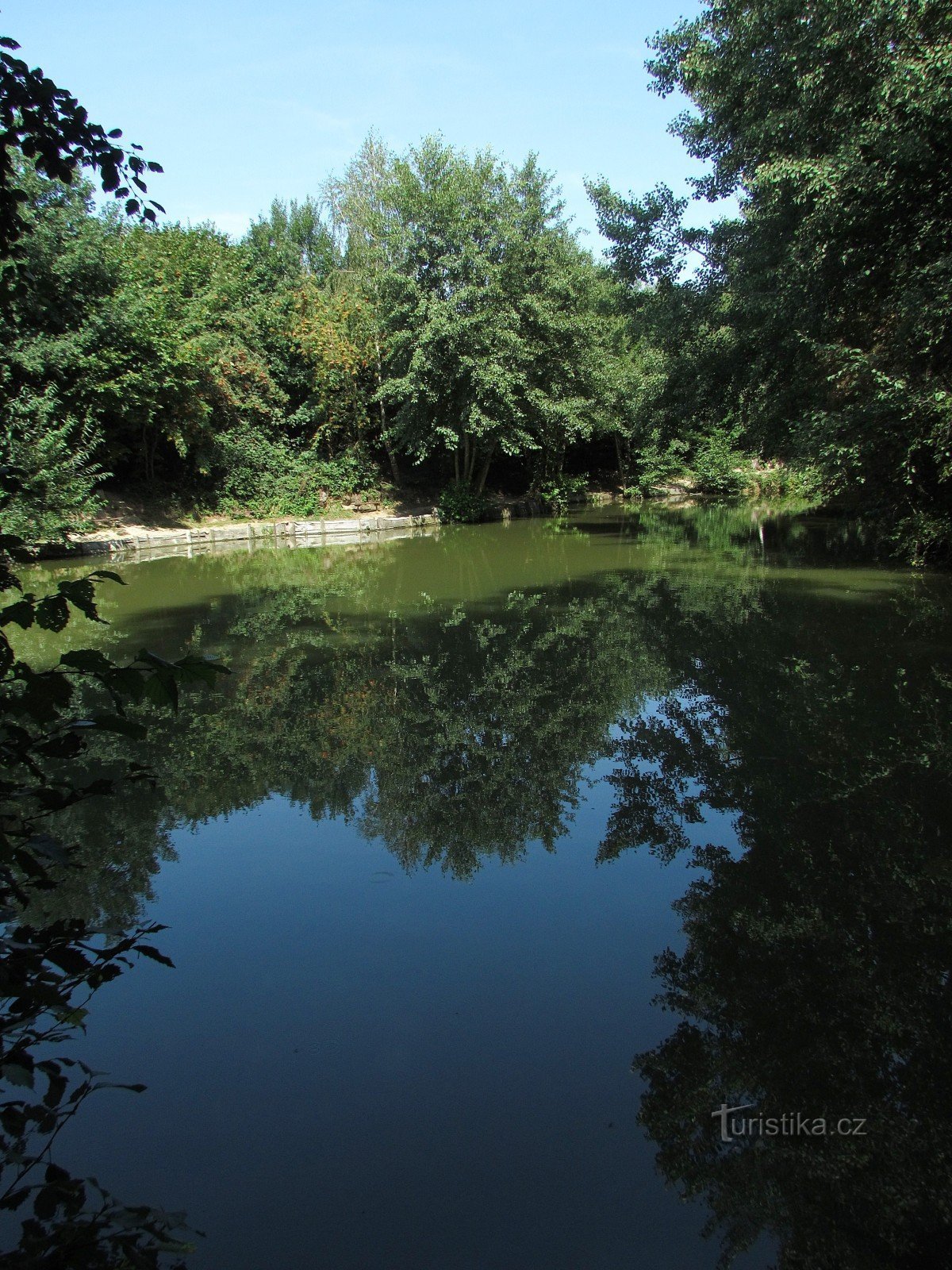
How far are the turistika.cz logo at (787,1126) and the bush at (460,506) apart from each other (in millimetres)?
22063

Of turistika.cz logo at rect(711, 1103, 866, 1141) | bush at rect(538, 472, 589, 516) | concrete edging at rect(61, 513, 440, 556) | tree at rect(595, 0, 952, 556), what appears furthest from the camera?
bush at rect(538, 472, 589, 516)

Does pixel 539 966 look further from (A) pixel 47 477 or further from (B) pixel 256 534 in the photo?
(B) pixel 256 534

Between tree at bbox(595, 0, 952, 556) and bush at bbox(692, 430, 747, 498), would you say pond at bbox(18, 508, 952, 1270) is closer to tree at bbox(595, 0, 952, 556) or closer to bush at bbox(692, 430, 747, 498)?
tree at bbox(595, 0, 952, 556)

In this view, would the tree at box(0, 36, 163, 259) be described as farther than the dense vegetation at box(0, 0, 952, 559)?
No

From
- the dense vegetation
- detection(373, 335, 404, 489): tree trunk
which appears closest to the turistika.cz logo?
the dense vegetation

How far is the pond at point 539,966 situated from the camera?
8.02 ft

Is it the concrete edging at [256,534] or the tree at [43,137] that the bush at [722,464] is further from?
the tree at [43,137]

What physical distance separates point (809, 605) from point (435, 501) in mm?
18160

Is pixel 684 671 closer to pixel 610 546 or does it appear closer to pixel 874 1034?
pixel 874 1034

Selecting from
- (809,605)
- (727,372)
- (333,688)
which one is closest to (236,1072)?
(333,688)

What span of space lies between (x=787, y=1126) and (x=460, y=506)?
22.4 meters

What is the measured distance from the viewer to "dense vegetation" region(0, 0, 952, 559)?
1078 cm

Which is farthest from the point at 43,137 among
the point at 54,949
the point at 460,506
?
the point at 460,506

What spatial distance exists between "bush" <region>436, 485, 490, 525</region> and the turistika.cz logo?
22.1 m
